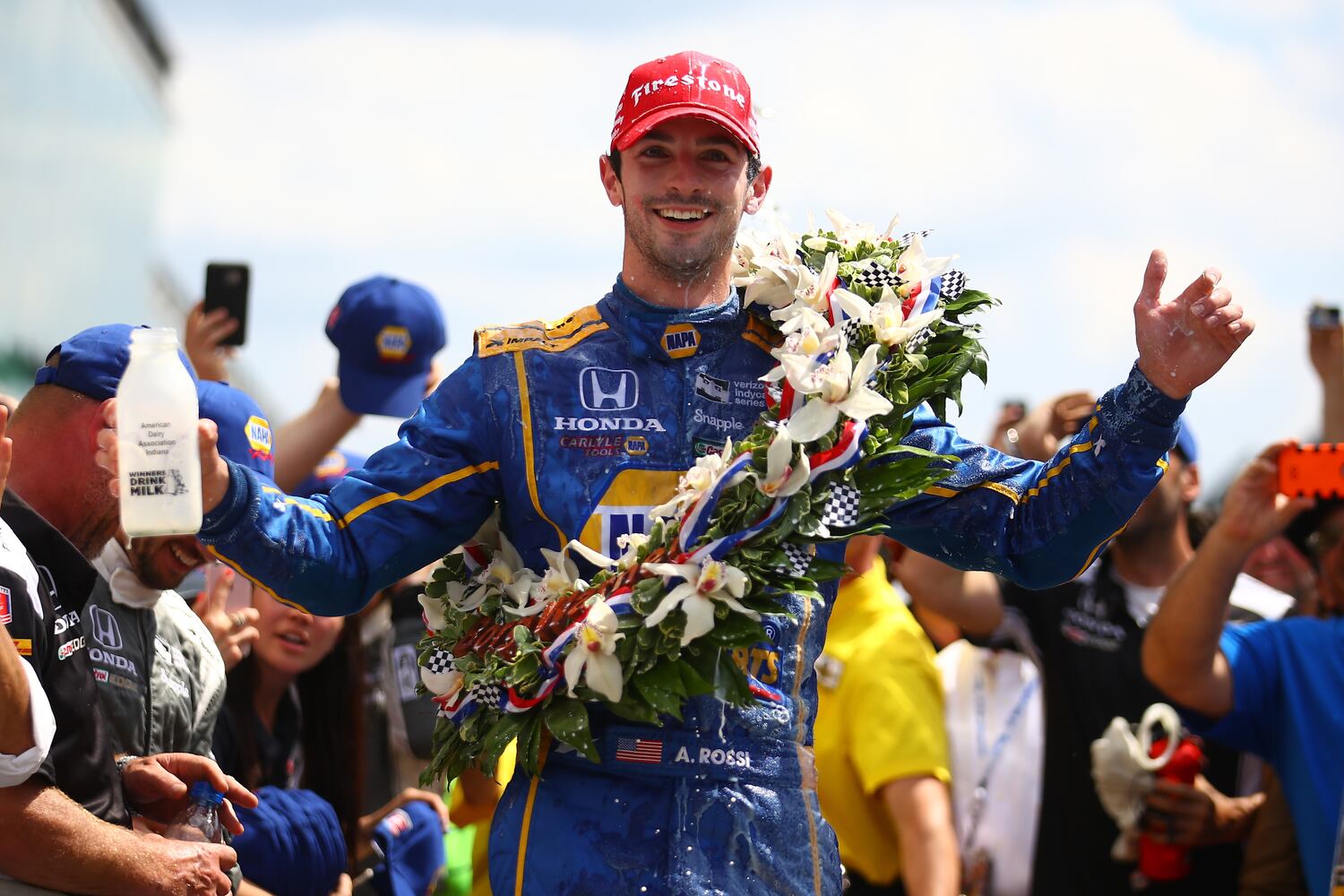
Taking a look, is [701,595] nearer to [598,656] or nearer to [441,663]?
[598,656]

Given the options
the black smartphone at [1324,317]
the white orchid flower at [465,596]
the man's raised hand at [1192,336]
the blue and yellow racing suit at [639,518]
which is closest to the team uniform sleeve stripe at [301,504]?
→ the blue and yellow racing suit at [639,518]

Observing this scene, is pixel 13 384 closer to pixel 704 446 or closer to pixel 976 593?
pixel 976 593

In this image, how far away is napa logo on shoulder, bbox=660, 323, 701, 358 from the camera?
4.07 metres

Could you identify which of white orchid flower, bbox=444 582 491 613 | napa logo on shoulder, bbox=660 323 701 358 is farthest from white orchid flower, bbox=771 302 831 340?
white orchid flower, bbox=444 582 491 613

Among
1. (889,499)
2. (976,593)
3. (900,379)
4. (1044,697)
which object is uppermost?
(900,379)

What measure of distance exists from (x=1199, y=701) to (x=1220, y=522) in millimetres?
641

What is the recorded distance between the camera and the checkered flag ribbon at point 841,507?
375 centimetres

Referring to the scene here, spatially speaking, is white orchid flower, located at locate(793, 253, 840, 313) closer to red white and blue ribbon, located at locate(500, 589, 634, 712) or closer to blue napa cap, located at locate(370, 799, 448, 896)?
red white and blue ribbon, located at locate(500, 589, 634, 712)

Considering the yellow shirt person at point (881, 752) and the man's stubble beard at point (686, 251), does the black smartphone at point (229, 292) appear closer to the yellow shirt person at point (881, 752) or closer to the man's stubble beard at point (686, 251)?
the yellow shirt person at point (881, 752)

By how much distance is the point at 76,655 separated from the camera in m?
3.77

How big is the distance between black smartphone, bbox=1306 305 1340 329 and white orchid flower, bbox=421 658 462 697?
4701 millimetres

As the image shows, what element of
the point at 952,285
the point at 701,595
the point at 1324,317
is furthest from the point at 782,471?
the point at 1324,317

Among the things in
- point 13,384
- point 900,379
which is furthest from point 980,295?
point 13,384

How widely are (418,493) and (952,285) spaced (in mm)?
1416
